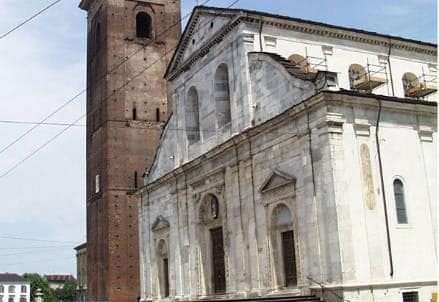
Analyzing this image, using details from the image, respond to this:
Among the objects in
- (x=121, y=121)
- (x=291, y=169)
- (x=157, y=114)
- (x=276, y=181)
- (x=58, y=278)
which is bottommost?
(x=276, y=181)

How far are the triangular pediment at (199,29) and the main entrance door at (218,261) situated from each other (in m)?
8.30

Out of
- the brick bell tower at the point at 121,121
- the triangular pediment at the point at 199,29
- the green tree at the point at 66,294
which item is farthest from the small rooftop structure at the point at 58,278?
the triangular pediment at the point at 199,29

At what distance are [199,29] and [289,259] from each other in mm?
11883

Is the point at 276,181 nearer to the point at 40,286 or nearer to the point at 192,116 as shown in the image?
the point at 192,116

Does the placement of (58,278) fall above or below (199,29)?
below

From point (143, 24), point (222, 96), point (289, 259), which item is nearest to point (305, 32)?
point (222, 96)

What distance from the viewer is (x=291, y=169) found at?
73.5 ft

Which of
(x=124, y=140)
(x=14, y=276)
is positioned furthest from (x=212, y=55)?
(x=14, y=276)

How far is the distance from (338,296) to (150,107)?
85.1 ft

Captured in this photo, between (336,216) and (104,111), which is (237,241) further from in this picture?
(104,111)

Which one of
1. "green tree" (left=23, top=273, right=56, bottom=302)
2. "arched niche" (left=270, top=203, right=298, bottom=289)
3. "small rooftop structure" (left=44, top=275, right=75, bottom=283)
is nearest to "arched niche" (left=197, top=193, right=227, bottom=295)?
"arched niche" (left=270, top=203, right=298, bottom=289)

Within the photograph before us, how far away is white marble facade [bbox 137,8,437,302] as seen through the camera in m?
20.3

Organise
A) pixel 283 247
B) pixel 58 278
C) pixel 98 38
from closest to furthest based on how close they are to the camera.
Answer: pixel 283 247, pixel 98 38, pixel 58 278

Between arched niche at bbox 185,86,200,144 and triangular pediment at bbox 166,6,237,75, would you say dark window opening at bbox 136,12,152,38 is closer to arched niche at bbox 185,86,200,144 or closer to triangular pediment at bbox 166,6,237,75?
triangular pediment at bbox 166,6,237,75
